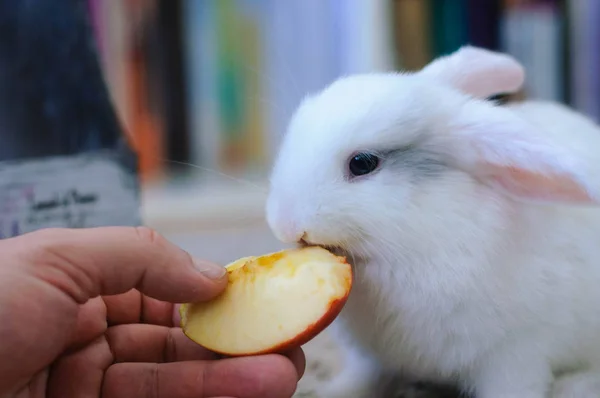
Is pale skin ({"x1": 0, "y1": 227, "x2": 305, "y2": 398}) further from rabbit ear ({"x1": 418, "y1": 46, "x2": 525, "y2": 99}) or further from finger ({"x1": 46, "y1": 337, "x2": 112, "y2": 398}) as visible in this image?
rabbit ear ({"x1": 418, "y1": 46, "x2": 525, "y2": 99})

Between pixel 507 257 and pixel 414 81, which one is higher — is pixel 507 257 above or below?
below

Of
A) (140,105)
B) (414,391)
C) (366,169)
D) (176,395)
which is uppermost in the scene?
(366,169)

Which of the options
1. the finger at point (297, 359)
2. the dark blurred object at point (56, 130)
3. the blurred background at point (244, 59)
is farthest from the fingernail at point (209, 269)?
the blurred background at point (244, 59)

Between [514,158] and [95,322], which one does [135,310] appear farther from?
[514,158]

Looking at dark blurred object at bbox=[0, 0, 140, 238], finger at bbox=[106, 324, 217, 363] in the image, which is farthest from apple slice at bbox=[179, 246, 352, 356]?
dark blurred object at bbox=[0, 0, 140, 238]

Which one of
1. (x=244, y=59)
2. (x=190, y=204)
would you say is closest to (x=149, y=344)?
(x=190, y=204)

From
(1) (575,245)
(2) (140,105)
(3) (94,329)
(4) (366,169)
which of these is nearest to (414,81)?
(4) (366,169)

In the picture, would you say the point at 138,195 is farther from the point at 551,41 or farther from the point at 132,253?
the point at 551,41

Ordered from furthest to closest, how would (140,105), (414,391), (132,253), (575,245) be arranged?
(140,105) < (414,391) < (575,245) < (132,253)
